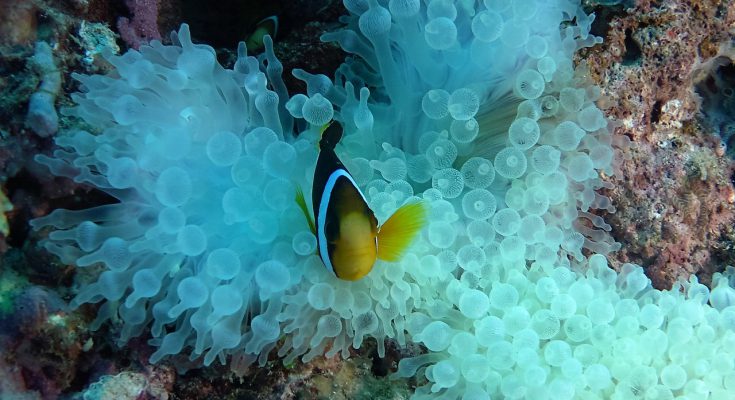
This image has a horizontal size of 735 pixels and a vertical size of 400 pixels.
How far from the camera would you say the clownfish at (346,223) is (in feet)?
4.30

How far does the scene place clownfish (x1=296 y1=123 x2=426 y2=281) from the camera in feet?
4.30

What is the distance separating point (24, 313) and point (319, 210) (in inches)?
31.4

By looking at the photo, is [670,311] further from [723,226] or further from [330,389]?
[330,389]

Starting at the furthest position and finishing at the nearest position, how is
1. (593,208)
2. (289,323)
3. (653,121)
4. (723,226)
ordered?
(723,226) < (653,121) < (593,208) < (289,323)

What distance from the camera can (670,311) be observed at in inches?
73.2

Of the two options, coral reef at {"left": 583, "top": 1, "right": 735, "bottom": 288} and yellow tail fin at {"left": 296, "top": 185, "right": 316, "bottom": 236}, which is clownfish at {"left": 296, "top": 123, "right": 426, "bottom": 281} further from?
coral reef at {"left": 583, "top": 1, "right": 735, "bottom": 288}

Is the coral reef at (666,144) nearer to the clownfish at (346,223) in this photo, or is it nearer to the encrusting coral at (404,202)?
the encrusting coral at (404,202)

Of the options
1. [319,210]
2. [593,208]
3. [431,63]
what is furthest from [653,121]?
[319,210]

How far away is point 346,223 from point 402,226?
0.59 feet

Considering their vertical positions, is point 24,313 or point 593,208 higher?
point 593,208

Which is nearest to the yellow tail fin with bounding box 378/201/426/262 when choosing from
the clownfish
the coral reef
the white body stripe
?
the clownfish

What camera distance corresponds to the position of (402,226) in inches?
55.7

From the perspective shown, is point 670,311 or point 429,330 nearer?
point 429,330

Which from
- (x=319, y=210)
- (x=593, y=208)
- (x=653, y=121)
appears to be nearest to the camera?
(x=319, y=210)
